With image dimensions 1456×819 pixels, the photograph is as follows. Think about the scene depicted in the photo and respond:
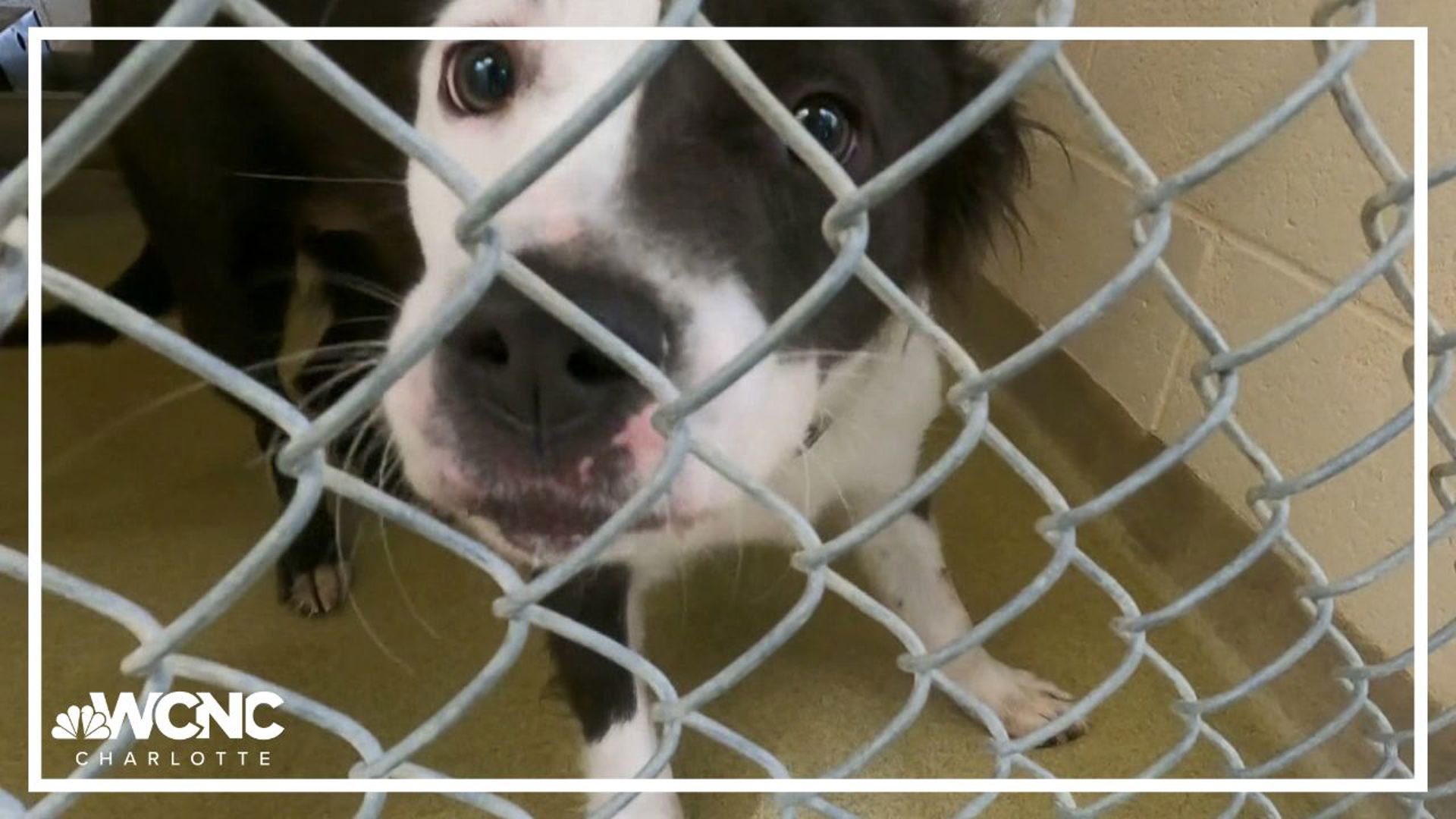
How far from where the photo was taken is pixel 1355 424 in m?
1.30

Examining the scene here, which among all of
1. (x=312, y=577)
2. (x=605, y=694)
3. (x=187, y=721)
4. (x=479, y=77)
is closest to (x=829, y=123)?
(x=479, y=77)

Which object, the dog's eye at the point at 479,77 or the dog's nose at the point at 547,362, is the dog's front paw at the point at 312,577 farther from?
the dog's nose at the point at 547,362

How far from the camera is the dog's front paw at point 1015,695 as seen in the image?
1.38 meters

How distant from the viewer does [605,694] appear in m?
1.16

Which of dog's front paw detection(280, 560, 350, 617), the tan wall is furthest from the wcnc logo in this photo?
the tan wall

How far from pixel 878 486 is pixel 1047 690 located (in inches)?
14.0

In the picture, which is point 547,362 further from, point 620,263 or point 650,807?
point 650,807

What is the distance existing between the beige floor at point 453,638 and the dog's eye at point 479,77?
50 cm

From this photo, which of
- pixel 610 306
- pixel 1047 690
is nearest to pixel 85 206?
pixel 610 306

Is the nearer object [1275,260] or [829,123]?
[829,123]

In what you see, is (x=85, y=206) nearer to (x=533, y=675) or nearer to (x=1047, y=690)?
(x=533, y=675)

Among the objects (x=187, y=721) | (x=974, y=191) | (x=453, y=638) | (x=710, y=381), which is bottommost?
(x=710, y=381)

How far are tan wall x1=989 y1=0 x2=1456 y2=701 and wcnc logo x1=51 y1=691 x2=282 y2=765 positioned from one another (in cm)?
123

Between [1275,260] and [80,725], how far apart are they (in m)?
1.53
